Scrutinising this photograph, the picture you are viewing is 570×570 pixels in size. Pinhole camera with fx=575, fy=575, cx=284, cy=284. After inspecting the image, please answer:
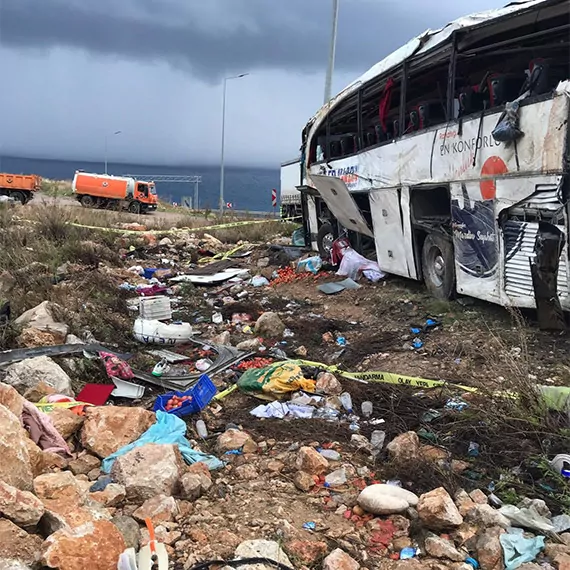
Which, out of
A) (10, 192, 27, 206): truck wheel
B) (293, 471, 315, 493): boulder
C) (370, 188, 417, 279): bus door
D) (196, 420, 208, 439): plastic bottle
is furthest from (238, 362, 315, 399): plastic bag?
(10, 192, 27, 206): truck wheel

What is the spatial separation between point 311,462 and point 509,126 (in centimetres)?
350

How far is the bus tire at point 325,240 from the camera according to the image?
10.9 metres

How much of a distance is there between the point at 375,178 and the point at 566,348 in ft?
13.3

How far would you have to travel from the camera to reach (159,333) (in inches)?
235

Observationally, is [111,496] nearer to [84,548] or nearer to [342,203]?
[84,548]

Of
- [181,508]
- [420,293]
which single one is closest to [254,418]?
[181,508]

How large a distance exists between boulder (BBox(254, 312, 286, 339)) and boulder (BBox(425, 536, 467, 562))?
3980mm

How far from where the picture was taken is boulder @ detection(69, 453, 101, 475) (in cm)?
314

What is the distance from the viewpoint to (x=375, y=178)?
27.3 feet

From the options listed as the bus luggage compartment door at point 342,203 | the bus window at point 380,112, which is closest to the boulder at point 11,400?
the bus window at point 380,112

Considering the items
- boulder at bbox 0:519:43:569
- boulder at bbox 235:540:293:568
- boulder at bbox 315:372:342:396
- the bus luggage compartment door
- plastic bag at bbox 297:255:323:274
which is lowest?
boulder at bbox 235:540:293:568

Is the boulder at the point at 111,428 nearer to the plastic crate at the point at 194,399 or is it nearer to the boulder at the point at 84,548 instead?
the plastic crate at the point at 194,399

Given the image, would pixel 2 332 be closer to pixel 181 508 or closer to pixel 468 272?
pixel 181 508

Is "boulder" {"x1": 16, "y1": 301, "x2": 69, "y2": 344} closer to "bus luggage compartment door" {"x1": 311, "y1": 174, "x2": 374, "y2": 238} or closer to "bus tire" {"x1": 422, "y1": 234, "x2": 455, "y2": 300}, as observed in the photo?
"bus tire" {"x1": 422, "y1": 234, "x2": 455, "y2": 300}
